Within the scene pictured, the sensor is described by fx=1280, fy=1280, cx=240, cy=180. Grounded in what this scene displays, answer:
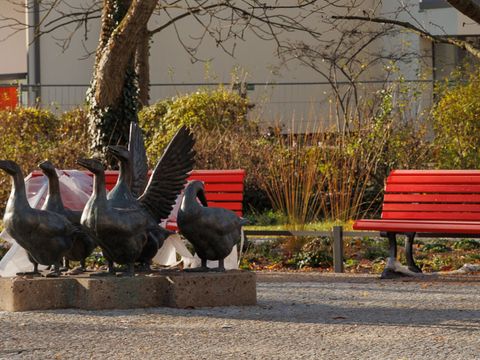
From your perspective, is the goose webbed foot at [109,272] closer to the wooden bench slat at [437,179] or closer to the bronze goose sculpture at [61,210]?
the bronze goose sculpture at [61,210]

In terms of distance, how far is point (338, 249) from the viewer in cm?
1142

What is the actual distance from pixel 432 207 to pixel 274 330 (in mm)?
4221

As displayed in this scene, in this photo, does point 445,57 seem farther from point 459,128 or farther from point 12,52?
point 459,128

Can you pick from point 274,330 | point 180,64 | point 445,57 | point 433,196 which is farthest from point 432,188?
point 180,64

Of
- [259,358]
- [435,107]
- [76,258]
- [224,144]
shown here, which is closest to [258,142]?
[224,144]

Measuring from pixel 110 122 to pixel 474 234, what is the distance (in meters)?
6.39

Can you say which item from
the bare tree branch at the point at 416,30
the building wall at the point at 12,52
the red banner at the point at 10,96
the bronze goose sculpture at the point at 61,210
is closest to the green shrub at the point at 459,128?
the bare tree branch at the point at 416,30

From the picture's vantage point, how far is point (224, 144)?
17.1 meters

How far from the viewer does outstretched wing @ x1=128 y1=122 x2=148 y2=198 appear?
887 centimetres

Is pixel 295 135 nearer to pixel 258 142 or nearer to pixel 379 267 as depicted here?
pixel 258 142

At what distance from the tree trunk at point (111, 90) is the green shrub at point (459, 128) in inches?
155

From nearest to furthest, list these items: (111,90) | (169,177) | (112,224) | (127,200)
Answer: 1. (112,224)
2. (127,200)
3. (169,177)
4. (111,90)

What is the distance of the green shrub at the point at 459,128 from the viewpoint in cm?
1605

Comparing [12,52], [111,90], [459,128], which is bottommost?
[459,128]
